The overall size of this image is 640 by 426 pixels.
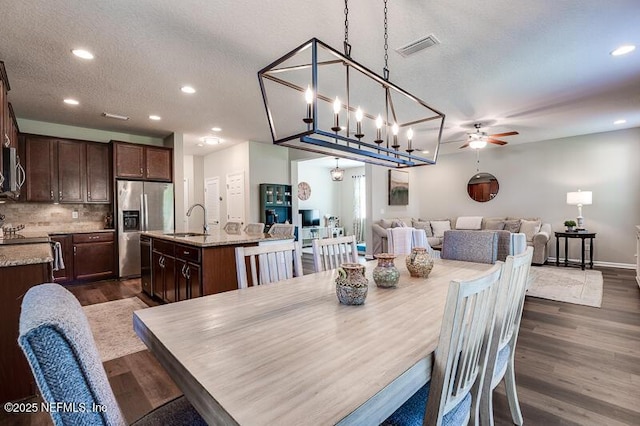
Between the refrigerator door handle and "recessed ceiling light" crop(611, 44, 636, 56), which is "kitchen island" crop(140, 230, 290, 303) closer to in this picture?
the refrigerator door handle

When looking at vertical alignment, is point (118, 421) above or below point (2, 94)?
below

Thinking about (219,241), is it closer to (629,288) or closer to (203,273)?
(203,273)

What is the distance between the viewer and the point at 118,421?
0.67m

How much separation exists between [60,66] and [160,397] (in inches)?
128

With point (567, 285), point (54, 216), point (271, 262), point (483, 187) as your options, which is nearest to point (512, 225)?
point (483, 187)

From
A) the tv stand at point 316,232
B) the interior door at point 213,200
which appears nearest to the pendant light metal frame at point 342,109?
the interior door at point 213,200

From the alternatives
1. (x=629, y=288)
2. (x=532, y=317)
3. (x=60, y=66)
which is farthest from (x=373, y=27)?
(x=629, y=288)

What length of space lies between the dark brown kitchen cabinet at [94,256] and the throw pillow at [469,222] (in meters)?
7.37

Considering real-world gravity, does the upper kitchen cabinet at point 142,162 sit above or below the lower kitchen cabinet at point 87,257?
above

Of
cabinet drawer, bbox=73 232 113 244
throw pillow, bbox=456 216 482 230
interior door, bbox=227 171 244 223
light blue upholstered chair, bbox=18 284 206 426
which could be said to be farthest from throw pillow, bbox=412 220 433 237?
light blue upholstered chair, bbox=18 284 206 426

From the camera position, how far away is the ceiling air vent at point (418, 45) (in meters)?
2.59

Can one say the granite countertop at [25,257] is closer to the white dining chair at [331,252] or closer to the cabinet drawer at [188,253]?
the cabinet drawer at [188,253]

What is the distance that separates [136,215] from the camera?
17.7 feet

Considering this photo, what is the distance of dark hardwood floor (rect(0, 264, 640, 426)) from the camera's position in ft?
6.00
